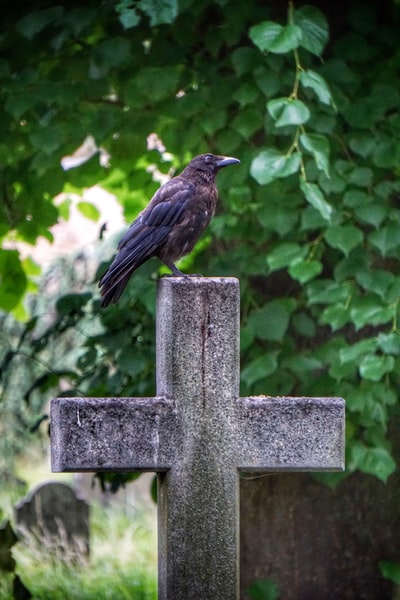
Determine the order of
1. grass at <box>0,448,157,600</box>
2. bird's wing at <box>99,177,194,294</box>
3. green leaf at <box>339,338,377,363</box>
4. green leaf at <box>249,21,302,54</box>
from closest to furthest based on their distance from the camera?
bird's wing at <box>99,177,194,294</box> < green leaf at <box>249,21,302,54</box> < green leaf at <box>339,338,377,363</box> < grass at <box>0,448,157,600</box>

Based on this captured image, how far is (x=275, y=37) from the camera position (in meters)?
4.58

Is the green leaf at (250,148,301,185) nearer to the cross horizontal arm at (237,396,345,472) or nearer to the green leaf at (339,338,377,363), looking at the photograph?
the green leaf at (339,338,377,363)

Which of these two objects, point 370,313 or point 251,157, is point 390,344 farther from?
point 251,157

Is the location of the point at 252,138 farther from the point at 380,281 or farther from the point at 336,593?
the point at 336,593

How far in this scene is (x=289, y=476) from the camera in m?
5.79

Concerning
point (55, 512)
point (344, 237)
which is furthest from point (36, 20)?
point (55, 512)

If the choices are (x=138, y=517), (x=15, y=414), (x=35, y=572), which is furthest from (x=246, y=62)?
(x=138, y=517)

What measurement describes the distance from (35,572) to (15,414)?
6.41ft

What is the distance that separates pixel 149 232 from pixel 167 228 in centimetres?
7

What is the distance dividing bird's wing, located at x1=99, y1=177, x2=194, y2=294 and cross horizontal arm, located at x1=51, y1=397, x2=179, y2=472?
2.60 feet

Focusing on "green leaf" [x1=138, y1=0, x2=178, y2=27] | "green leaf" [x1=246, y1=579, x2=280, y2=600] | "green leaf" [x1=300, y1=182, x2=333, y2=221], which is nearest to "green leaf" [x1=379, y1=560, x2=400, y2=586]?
"green leaf" [x1=246, y1=579, x2=280, y2=600]

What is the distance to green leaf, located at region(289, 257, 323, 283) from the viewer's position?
4.91 m

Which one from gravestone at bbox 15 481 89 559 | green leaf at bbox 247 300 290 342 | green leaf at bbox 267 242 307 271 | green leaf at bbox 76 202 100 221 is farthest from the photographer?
gravestone at bbox 15 481 89 559

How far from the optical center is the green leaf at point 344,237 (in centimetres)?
Result: 507
